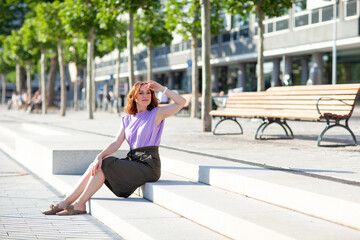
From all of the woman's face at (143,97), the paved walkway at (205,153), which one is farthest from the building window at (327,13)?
the woman's face at (143,97)

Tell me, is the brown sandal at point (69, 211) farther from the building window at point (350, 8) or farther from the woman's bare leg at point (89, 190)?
the building window at point (350, 8)

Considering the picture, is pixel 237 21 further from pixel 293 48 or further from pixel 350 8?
pixel 350 8

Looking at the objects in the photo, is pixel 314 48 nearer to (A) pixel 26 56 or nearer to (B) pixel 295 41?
(B) pixel 295 41

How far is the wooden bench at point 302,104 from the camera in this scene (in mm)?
10195

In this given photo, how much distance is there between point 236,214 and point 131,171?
1923mm

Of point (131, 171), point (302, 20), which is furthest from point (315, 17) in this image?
point (131, 171)

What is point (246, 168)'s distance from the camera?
23.9ft

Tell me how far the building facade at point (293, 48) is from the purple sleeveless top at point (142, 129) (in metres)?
17.3

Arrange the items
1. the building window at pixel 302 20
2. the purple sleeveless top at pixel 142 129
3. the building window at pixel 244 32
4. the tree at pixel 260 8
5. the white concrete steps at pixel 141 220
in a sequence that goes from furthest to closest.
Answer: the building window at pixel 244 32 < the building window at pixel 302 20 < the tree at pixel 260 8 < the purple sleeveless top at pixel 142 129 < the white concrete steps at pixel 141 220

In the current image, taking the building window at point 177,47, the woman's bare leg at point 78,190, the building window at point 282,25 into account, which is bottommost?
the woman's bare leg at point 78,190

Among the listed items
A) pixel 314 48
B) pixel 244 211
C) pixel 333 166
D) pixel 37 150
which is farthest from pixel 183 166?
pixel 314 48

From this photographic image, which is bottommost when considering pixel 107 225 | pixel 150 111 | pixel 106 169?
pixel 107 225

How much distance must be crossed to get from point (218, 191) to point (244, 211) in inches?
48.2

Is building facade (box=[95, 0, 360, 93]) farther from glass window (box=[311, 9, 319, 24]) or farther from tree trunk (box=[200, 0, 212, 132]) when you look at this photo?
tree trunk (box=[200, 0, 212, 132])
